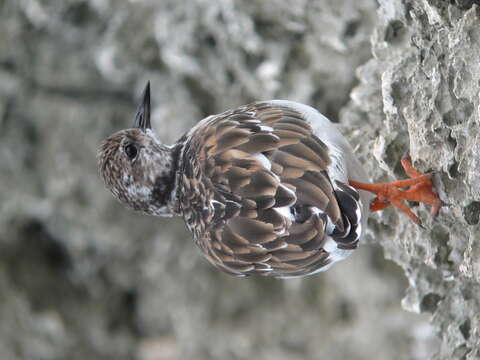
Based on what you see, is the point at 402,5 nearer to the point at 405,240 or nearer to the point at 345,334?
the point at 405,240

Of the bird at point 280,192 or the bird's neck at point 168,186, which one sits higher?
the bird at point 280,192

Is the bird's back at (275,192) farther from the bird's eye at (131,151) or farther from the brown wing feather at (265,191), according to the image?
the bird's eye at (131,151)

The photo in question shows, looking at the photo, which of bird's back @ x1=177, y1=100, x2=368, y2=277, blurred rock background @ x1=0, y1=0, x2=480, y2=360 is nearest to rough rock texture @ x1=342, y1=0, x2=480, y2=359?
blurred rock background @ x1=0, y1=0, x2=480, y2=360

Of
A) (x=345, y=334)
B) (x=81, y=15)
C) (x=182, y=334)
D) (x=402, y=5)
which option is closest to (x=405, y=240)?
(x=402, y=5)

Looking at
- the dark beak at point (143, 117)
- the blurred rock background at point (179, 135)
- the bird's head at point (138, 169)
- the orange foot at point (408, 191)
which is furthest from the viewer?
the dark beak at point (143, 117)

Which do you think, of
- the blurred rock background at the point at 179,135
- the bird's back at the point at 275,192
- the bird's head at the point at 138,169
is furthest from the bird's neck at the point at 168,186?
the blurred rock background at the point at 179,135

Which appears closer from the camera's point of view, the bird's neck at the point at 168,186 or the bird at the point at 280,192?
the bird at the point at 280,192

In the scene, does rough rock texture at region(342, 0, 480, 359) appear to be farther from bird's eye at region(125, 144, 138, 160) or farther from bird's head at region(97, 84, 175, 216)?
bird's eye at region(125, 144, 138, 160)

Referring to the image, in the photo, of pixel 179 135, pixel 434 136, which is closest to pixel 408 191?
pixel 434 136
